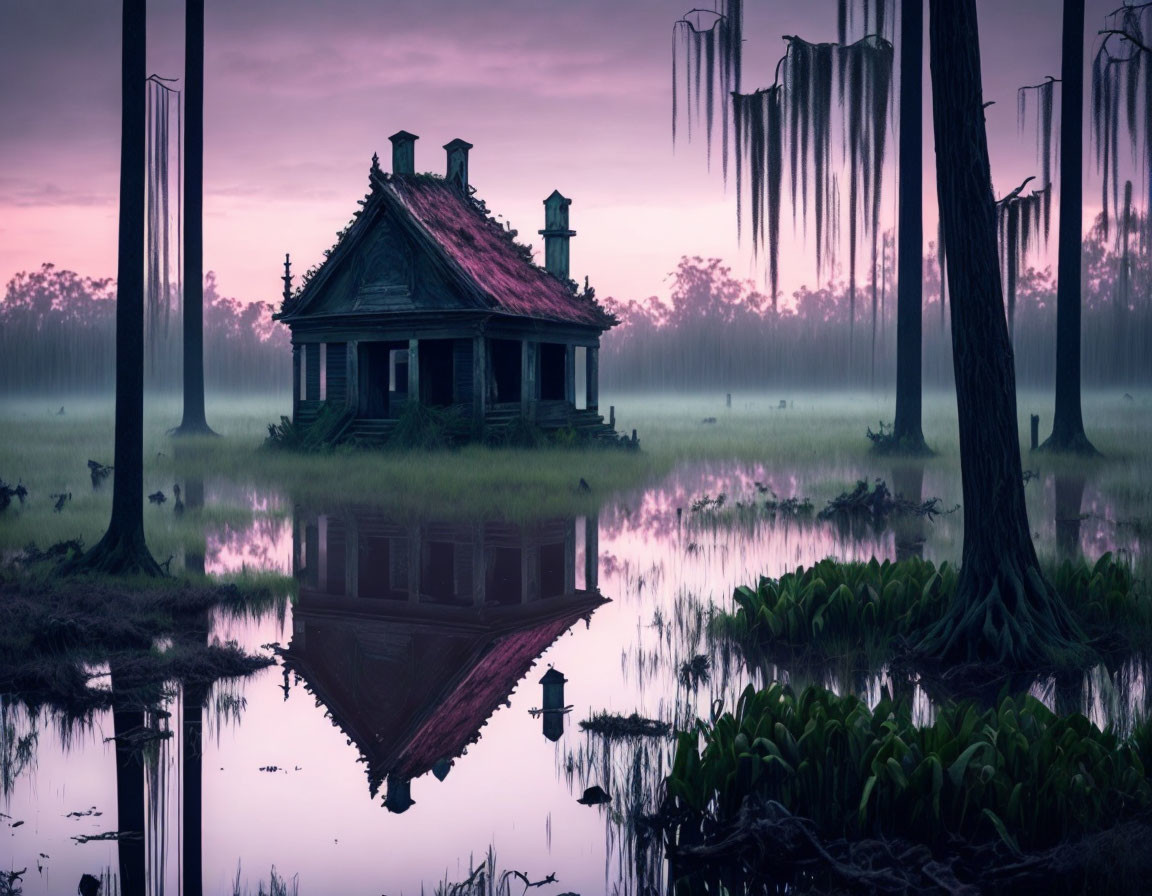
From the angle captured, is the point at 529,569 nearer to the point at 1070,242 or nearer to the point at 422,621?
the point at 422,621

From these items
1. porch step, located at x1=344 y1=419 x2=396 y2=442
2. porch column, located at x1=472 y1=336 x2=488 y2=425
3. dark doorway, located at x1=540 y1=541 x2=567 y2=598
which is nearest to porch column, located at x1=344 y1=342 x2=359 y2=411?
porch step, located at x1=344 y1=419 x2=396 y2=442

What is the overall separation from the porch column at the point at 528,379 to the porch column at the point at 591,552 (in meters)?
12.1

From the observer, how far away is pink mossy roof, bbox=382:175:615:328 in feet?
93.9

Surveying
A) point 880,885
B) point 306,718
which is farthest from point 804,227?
point 880,885

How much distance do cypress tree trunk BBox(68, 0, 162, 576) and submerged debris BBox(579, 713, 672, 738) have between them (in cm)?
707

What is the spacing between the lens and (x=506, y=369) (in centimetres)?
3262

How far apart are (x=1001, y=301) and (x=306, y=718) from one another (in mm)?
6437

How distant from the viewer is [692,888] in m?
4.69

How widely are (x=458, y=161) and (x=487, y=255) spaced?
4.89 m

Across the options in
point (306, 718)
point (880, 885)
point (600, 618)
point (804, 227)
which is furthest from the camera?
point (804, 227)

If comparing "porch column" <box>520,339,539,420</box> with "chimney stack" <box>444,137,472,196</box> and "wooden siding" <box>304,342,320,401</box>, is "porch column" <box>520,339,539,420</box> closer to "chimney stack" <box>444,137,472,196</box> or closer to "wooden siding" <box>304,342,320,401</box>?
"wooden siding" <box>304,342,320,401</box>

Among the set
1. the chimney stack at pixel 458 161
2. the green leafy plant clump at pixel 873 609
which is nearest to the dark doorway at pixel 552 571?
the green leafy plant clump at pixel 873 609

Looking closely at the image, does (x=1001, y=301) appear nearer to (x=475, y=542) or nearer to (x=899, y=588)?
(x=899, y=588)

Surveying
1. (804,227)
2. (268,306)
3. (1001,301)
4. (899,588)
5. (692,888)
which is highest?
(268,306)
